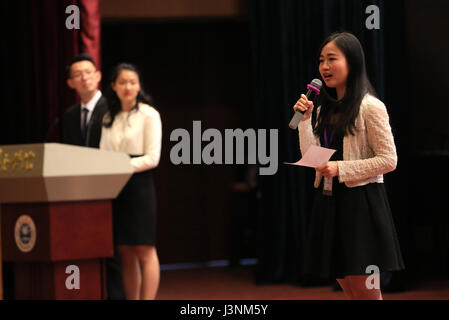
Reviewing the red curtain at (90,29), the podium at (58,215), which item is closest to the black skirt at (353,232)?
the podium at (58,215)

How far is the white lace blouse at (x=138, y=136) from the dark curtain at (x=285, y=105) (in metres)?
1.28

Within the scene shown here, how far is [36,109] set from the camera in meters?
5.28

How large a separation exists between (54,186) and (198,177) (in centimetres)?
301

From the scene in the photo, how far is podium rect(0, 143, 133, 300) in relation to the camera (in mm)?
3789

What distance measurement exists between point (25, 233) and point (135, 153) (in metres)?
0.74

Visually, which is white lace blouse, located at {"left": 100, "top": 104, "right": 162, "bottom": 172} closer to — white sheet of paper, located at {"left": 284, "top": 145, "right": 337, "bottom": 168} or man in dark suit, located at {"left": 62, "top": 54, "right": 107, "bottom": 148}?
man in dark suit, located at {"left": 62, "top": 54, "right": 107, "bottom": 148}

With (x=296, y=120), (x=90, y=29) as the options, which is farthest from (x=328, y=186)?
(x=90, y=29)

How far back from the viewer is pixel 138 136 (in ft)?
13.5

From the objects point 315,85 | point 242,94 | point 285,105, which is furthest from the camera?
point 242,94
